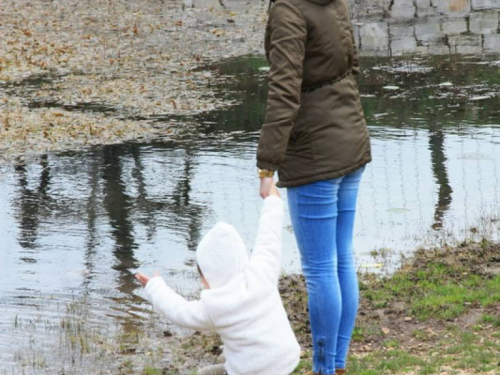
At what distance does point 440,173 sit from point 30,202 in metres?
3.83

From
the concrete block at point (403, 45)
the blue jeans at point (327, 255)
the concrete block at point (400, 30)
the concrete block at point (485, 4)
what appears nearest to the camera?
the blue jeans at point (327, 255)

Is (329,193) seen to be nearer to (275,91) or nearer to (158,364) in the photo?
(275,91)

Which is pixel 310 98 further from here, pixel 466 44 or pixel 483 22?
pixel 483 22

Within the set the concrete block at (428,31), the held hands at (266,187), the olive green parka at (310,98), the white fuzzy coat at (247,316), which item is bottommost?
the concrete block at (428,31)

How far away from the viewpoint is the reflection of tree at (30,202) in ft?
28.0

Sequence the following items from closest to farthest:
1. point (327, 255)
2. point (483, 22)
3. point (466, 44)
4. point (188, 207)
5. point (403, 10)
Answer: point (327, 255)
point (188, 207)
point (466, 44)
point (483, 22)
point (403, 10)

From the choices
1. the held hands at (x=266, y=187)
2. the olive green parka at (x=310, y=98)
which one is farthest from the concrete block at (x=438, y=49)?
the held hands at (x=266, y=187)

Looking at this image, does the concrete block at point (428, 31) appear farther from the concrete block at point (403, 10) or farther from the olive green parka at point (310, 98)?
the olive green parka at point (310, 98)

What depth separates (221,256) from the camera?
3963 mm

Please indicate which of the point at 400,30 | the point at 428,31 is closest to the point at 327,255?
the point at 428,31

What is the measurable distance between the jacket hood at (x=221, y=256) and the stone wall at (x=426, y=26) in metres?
13.3

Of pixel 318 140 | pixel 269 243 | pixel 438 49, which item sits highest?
pixel 318 140

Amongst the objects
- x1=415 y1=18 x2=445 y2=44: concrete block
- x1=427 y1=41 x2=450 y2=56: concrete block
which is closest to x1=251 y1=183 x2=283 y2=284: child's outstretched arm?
x1=427 y1=41 x2=450 y2=56: concrete block

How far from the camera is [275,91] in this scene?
14.0 feet
